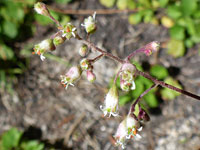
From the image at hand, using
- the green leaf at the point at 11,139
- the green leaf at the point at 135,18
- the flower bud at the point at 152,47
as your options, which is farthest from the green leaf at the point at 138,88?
the green leaf at the point at 11,139

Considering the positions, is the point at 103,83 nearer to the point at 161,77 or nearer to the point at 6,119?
the point at 161,77

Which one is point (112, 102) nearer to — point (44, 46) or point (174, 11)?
point (44, 46)

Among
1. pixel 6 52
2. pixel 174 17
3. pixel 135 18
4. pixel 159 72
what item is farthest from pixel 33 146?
pixel 174 17

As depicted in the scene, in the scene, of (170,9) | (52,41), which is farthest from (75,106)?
(170,9)

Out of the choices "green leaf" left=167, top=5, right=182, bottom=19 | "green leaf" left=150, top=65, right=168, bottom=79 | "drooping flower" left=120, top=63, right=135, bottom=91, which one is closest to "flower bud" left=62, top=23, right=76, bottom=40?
"drooping flower" left=120, top=63, right=135, bottom=91

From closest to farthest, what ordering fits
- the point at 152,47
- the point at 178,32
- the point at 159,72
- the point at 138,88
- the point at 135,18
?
the point at 152,47 < the point at 138,88 < the point at 159,72 < the point at 178,32 < the point at 135,18

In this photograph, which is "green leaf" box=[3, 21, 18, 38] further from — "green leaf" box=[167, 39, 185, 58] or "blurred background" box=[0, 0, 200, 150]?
"green leaf" box=[167, 39, 185, 58]

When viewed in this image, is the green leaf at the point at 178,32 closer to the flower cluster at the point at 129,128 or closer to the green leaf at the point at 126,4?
the green leaf at the point at 126,4
